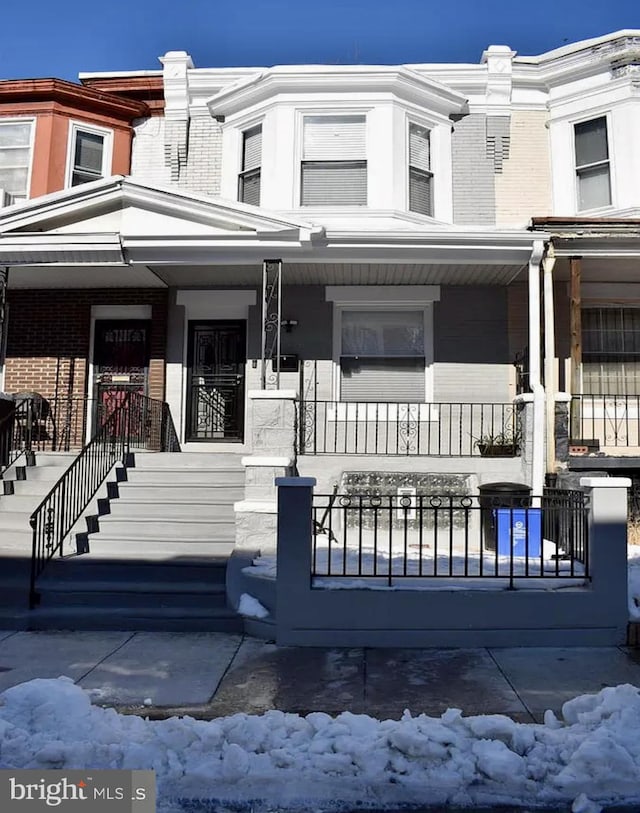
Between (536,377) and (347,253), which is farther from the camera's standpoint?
(347,253)

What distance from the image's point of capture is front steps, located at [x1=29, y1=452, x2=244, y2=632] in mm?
6262

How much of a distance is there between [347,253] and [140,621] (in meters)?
5.28

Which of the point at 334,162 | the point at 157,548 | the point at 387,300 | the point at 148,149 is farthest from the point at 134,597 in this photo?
the point at 148,149

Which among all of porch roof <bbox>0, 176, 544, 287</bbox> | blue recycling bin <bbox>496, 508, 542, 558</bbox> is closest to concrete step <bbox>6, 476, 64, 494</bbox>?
porch roof <bbox>0, 176, 544, 287</bbox>

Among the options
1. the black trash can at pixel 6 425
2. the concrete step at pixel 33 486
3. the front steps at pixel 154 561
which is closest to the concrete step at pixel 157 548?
the front steps at pixel 154 561

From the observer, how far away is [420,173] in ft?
36.0

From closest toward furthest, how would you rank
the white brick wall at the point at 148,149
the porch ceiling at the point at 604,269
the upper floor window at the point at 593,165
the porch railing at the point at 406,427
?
the porch ceiling at the point at 604,269, the porch railing at the point at 406,427, the upper floor window at the point at 593,165, the white brick wall at the point at 148,149

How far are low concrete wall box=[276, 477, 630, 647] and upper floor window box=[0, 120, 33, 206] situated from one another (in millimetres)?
A: 8838

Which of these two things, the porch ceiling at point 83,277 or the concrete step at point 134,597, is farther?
the porch ceiling at point 83,277

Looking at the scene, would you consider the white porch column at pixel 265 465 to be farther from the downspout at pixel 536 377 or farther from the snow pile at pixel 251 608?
the downspout at pixel 536 377

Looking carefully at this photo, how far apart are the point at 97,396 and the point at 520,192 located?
7610 millimetres

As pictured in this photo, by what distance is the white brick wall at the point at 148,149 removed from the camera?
38.4 feet

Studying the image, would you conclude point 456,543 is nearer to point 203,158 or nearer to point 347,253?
point 347,253

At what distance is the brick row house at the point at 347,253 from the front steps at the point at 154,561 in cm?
152
